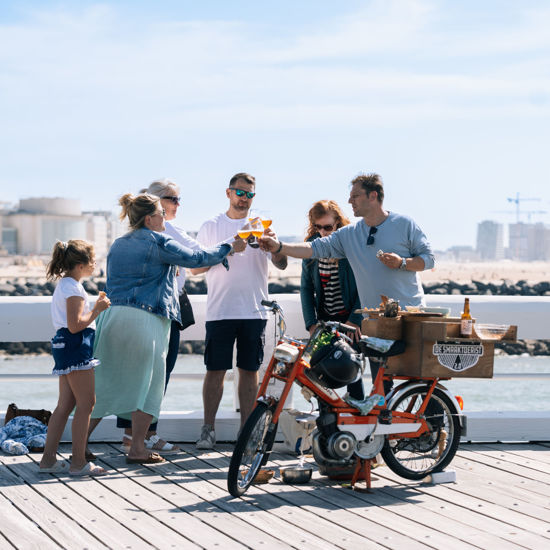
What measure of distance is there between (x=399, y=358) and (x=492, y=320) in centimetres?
136

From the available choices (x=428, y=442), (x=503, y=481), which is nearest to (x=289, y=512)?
(x=428, y=442)

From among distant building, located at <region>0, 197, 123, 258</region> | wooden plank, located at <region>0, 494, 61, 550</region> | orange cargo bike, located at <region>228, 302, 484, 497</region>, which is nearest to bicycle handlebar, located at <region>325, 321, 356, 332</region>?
orange cargo bike, located at <region>228, 302, 484, 497</region>

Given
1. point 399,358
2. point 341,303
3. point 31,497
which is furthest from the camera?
point 341,303

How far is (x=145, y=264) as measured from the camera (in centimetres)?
482

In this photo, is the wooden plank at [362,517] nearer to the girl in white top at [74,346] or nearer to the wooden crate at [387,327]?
the wooden crate at [387,327]

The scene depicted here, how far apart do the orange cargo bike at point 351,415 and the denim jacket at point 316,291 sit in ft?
0.98

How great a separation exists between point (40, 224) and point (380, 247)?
147 m

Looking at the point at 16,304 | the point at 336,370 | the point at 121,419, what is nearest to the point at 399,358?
the point at 336,370

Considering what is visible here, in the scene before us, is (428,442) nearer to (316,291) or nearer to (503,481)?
(503,481)

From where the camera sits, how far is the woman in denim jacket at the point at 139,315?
482 cm

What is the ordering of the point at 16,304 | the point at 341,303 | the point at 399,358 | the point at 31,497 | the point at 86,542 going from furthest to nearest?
the point at 16,304 < the point at 341,303 < the point at 399,358 < the point at 31,497 < the point at 86,542

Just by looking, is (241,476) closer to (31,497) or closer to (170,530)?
(170,530)

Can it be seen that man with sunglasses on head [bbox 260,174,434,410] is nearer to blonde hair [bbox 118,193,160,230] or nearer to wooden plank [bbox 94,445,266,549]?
blonde hair [bbox 118,193,160,230]

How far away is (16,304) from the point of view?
562 cm
